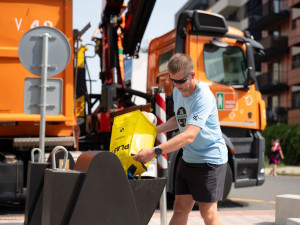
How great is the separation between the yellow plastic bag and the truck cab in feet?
15.6

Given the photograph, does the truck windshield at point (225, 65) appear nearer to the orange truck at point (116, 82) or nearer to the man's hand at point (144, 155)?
the orange truck at point (116, 82)

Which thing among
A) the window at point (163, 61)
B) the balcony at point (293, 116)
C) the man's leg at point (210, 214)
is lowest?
the man's leg at point (210, 214)

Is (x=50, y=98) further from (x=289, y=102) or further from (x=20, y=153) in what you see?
(x=289, y=102)

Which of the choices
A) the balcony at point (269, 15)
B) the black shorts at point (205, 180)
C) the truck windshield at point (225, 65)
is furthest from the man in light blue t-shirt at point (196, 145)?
the balcony at point (269, 15)

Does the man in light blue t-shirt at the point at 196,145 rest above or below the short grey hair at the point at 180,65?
below

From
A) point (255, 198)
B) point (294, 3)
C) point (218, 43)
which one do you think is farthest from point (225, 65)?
point (294, 3)

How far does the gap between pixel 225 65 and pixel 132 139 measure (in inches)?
225

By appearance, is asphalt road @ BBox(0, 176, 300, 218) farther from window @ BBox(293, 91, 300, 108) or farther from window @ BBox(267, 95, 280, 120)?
window @ BBox(267, 95, 280, 120)

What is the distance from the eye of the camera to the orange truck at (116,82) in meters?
8.49

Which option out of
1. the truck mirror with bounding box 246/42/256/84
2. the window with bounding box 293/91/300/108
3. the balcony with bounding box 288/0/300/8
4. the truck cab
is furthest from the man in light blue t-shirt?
the balcony with bounding box 288/0/300/8

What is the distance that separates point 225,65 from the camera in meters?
9.52

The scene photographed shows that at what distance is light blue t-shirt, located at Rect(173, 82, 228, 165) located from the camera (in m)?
4.36

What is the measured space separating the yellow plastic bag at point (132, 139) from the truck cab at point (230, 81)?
4.75 meters

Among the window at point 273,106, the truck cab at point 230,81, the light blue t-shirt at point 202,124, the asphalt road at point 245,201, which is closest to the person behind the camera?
the light blue t-shirt at point 202,124
